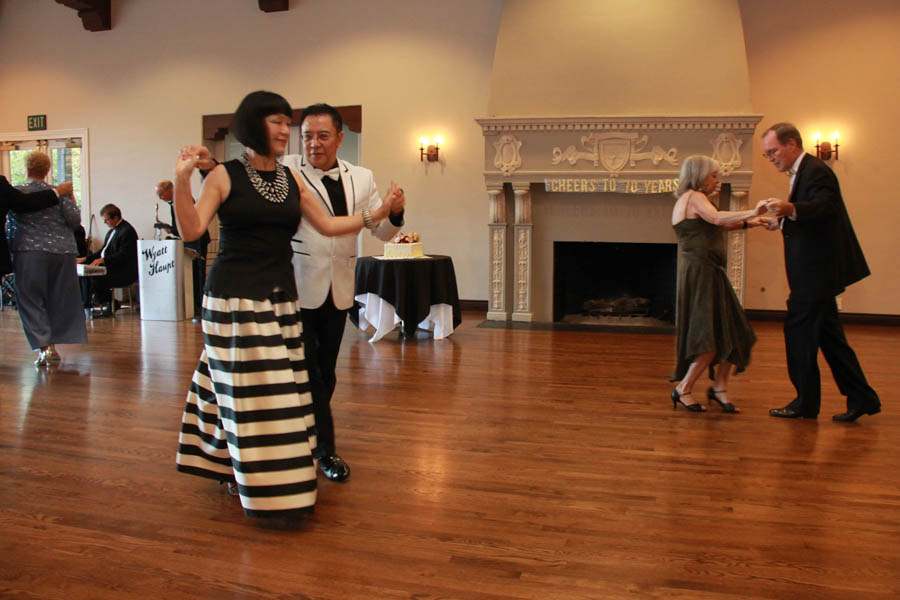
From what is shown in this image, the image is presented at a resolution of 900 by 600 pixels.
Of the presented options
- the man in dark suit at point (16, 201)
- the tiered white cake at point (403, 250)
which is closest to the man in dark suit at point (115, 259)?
the man in dark suit at point (16, 201)

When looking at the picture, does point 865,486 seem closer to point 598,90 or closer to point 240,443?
point 240,443

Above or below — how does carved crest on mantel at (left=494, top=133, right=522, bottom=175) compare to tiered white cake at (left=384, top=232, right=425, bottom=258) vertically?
above

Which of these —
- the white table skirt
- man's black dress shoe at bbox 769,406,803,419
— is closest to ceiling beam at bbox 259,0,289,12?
the white table skirt

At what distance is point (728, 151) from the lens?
7645 millimetres

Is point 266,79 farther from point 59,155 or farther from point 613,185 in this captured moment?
point 613,185

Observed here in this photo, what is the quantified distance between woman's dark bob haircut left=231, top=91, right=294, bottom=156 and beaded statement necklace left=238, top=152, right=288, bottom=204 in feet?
0.20

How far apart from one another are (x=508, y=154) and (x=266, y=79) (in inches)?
138

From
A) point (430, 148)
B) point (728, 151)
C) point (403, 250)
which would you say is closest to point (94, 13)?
point (430, 148)

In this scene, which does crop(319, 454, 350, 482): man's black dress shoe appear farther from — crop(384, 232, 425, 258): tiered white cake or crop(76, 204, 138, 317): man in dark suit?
crop(76, 204, 138, 317): man in dark suit

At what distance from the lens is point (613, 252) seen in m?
8.83

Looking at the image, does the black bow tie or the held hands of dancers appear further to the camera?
the held hands of dancers

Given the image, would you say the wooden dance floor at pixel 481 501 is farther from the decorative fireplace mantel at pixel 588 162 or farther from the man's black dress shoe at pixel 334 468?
the decorative fireplace mantel at pixel 588 162

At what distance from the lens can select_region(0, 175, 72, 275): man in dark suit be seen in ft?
16.7

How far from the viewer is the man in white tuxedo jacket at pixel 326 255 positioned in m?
2.79
